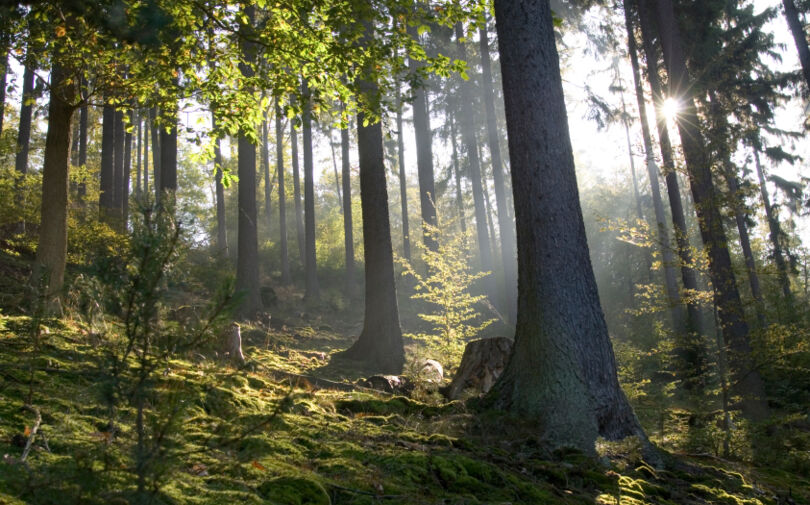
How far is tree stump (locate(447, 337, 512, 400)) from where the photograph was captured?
282 inches

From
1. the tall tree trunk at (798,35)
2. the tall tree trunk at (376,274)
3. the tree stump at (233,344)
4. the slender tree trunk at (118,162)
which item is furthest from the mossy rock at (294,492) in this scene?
the slender tree trunk at (118,162)

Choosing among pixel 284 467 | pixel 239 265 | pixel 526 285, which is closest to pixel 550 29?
pixel 526 285

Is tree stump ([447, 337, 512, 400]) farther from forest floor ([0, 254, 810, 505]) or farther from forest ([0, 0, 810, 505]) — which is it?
forest floor ([0, 254, 810, 505])

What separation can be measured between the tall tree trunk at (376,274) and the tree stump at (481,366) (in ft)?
9.36

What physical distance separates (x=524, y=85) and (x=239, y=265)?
1084 cm

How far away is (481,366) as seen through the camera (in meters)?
7.38

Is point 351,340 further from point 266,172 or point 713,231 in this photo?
point 266,172

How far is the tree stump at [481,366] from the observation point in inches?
282

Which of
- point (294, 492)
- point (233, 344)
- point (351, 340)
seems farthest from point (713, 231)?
point (351, 340)

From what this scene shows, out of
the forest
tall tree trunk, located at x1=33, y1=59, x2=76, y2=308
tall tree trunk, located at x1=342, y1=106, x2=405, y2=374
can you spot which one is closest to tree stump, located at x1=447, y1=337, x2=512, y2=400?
the forest

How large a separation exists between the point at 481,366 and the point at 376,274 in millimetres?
3901

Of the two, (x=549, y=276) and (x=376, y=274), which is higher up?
(x=376, y=274)

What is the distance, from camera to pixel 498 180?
21344 mm

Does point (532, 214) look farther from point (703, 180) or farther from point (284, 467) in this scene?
point (703, 180)
